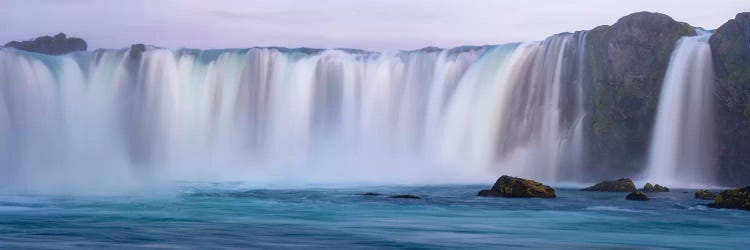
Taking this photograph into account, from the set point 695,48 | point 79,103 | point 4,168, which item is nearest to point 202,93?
point 79,103

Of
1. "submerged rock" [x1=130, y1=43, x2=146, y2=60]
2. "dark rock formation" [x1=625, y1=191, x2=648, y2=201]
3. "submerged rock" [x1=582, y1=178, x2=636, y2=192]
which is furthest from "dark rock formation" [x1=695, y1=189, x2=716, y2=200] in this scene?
"submerged rock" [x1=130, y1=43, x2=146, y2=60]

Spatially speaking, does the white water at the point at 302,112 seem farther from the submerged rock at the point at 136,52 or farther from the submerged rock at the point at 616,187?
the submerged rock at the point at 616,187

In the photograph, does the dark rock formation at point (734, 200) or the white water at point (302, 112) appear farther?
the white water at point (302, 112)

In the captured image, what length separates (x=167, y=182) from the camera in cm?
4484

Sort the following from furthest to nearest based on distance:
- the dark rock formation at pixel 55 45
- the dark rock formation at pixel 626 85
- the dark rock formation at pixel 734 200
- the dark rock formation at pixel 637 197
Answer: the dark rock formation at pixel 55 45
the dark rock formation at pixel 626 85
the dark rock formation at pixel 637 197
the dark rock formation at pixel 734 200

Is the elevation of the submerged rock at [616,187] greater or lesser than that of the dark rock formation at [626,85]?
lesser

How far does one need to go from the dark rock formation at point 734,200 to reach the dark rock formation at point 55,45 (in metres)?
38.1

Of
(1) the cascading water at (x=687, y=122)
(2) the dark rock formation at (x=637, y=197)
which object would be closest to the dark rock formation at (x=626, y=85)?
(1) the cascading water at (x=687, y=122)

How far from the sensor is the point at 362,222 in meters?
25.4

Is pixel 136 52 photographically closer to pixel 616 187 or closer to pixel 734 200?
pixel 616 187

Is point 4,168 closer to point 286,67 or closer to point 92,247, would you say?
point 286,67

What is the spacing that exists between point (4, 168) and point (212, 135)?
407 inches

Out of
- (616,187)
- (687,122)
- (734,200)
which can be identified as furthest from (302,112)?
(734,200)

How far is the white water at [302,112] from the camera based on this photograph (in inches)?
1892
